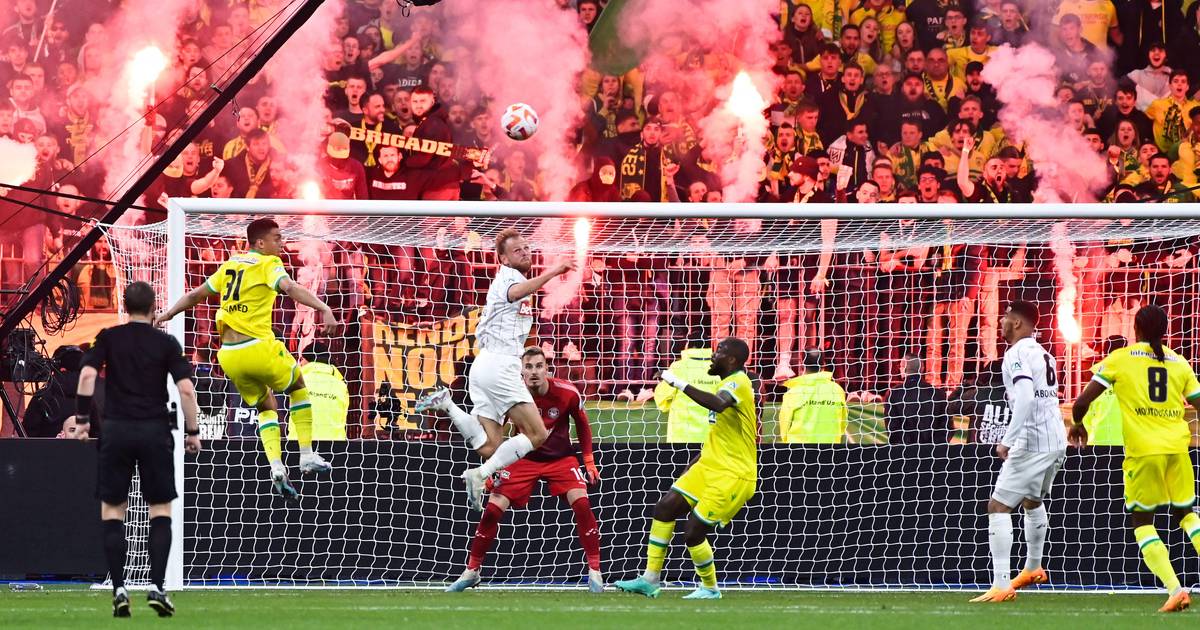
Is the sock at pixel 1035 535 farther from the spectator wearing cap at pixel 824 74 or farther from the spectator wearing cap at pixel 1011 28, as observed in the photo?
the spectator wearing cap at pixel 1011 28

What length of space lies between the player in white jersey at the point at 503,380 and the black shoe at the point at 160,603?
6.30ft

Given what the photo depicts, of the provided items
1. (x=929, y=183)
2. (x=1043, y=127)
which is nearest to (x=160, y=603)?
(x=929, y=183)

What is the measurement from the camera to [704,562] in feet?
28.1

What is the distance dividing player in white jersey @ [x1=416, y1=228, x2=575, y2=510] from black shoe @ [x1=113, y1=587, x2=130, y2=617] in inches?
81.4

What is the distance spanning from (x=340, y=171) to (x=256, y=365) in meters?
8.23

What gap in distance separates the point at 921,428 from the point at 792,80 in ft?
24.7

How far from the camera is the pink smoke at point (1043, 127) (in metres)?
16.9

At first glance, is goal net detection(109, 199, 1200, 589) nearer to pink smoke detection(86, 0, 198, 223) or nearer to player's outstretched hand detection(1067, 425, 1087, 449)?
player's outstretched hand detection(1067, 425, 1087, 449)

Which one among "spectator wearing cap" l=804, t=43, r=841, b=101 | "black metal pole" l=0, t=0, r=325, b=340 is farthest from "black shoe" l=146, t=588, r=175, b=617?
"spectator wearing cap" l=804, t=43, r=841, b=101

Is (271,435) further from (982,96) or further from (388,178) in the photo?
(982,96)

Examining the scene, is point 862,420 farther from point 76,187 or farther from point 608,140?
point 76,187

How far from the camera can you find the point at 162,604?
704cm

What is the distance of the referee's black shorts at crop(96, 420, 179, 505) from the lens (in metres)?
7.12

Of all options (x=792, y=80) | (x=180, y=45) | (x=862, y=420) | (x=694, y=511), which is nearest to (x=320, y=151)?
(x=180, y=45)
